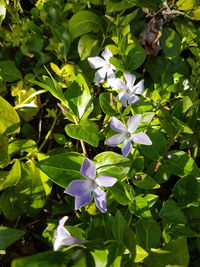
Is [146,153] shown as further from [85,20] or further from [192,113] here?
[85,20]

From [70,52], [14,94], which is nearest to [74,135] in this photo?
[14,94]

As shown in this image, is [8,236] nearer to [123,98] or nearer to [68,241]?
[68,241]

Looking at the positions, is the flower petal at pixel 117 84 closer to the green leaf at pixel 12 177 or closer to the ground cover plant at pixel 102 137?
the ground cover plant at pixel 102 137

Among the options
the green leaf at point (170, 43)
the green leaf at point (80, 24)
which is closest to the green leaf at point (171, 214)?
the green leaf at point (170, 43)

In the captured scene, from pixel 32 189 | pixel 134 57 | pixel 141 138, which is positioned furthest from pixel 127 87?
pixel 32 189

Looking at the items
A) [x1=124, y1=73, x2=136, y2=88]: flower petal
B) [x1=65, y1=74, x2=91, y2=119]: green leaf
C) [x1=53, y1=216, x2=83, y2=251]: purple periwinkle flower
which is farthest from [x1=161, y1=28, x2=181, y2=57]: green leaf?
[x1=53, y1=216, x2=83, y2=251]: purple periwinkle flower
